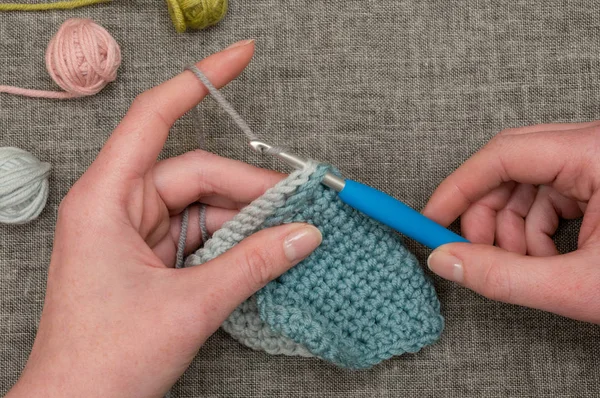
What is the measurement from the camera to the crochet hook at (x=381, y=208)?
866 millimetres

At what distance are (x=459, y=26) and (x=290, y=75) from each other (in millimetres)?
316

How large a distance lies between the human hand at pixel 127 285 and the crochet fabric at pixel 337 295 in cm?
8

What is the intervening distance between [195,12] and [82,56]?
7.8 inches

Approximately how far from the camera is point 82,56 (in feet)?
3.10

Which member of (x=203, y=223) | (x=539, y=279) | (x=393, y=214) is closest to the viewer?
(x=539, y=279)

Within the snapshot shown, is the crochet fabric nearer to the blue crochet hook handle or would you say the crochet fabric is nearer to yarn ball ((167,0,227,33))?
the blue crochet hook handle

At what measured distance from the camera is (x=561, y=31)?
1.04 meters

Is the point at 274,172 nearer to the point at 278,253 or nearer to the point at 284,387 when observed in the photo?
the point at 278,253

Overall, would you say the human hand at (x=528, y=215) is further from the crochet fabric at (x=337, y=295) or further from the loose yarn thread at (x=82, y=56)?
the loose yarn thread at (x=82, y=56)

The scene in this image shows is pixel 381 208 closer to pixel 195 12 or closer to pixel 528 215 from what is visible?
pixel 528 215

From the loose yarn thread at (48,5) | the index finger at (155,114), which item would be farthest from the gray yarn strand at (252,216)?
the loose yarn thread at (48,5)

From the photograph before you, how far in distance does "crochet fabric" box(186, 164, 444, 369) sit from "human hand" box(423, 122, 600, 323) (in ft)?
0.34

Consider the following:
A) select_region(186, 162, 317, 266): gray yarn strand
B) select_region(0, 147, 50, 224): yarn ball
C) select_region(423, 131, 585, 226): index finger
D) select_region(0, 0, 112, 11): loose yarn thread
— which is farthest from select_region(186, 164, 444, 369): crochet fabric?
select_region(0, 0, 112, 11): loose yarn thread

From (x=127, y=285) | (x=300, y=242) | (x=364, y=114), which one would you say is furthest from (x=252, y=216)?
(x=364, y=114)
